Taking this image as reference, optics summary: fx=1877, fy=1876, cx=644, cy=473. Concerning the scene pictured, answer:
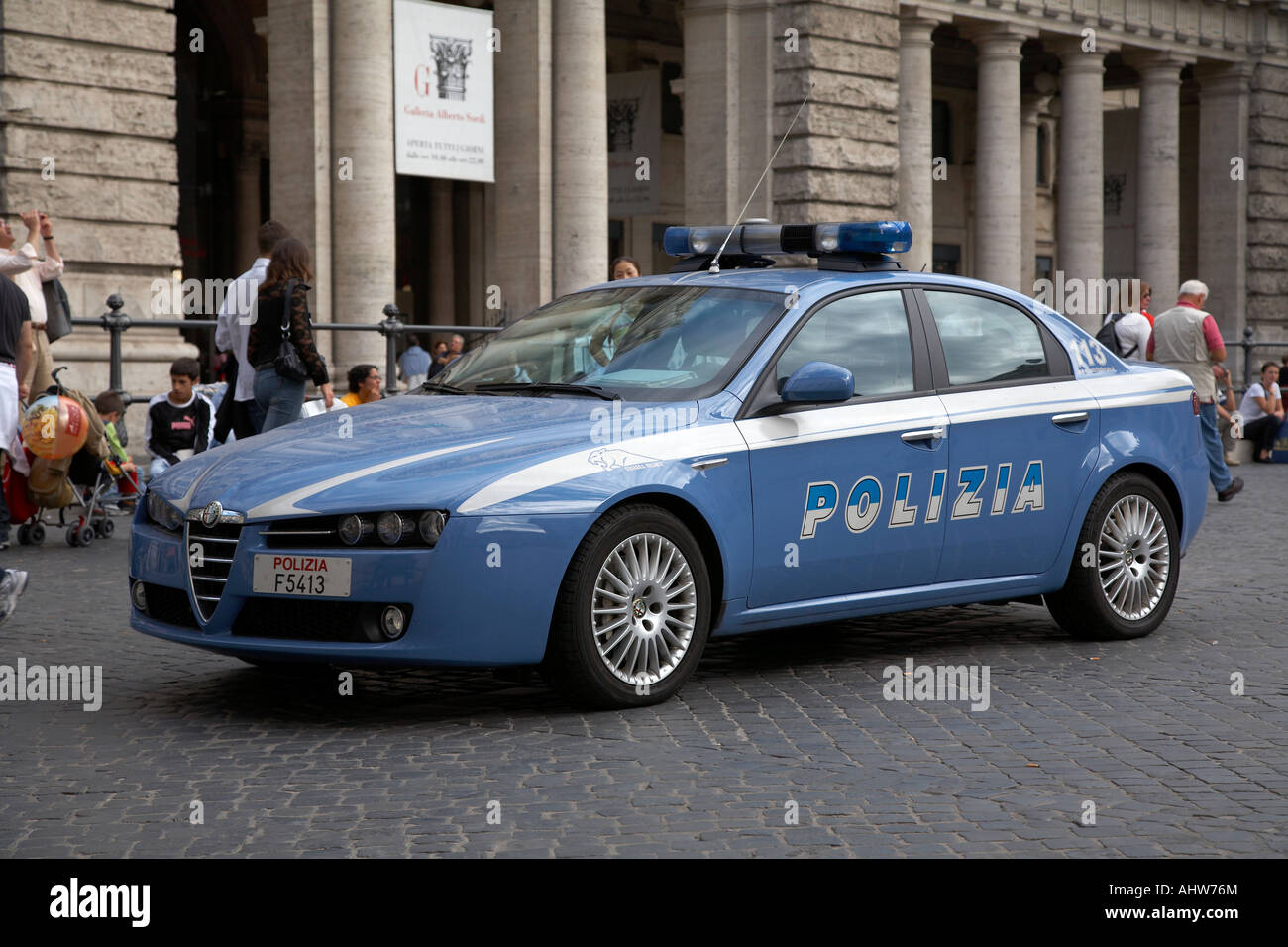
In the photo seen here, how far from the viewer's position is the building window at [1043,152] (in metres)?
50.2

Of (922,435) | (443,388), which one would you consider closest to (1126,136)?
(922,435)

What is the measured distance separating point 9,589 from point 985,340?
4.22 meters

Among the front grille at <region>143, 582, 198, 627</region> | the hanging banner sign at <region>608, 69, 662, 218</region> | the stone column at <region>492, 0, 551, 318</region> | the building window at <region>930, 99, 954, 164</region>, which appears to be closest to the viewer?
the front grille at <region>143, 582, 198, 627</region>

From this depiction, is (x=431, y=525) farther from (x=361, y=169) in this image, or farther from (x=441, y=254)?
(x=441, y=254)

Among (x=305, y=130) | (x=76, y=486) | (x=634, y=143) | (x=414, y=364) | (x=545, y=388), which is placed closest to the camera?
(x=545, y=388)

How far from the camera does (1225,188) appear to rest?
1564 inches

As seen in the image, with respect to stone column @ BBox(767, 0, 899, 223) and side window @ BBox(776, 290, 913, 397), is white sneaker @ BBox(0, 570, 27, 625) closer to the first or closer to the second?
side window @ BBox(776, 290, 913, 397)

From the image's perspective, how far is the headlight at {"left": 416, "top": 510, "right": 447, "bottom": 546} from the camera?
245 inches

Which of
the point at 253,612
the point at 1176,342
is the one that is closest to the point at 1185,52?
the point at 1176,342

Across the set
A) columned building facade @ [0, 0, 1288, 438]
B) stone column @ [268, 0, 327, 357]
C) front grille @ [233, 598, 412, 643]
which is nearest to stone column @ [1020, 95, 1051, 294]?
columned building facade @ [0, 0, 1288, 438]

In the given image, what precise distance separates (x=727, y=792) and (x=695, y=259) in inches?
150

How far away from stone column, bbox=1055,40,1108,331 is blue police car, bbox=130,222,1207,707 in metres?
27.9

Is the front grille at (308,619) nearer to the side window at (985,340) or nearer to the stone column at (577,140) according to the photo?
the side window at (985,340)

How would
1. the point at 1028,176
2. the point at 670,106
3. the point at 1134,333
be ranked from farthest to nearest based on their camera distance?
the point at 1028,176 → the point at 670,106 → the point at 1134,333
